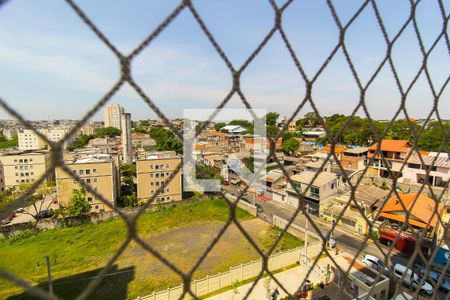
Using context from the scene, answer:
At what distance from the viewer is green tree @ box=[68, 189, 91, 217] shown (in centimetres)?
667

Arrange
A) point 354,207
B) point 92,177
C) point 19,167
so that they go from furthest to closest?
point 19,167 → point 92,177 → point 354,207

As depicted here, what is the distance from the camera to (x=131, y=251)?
17.2 feet

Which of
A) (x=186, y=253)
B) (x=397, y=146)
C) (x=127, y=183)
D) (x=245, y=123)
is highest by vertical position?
(x=245, y=123)

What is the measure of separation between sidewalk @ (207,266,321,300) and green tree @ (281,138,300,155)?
945 cm

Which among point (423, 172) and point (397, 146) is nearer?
point (423, 172)

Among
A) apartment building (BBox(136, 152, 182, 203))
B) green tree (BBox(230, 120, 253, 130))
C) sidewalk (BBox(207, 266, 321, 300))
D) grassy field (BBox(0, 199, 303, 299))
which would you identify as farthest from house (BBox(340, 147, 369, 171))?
green tree (BBox(230, 120, 253, 130))

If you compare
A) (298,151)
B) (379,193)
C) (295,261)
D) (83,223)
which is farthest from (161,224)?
(298,151)

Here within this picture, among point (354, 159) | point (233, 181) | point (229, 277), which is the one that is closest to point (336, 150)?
point (229, 277)

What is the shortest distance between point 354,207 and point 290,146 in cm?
742

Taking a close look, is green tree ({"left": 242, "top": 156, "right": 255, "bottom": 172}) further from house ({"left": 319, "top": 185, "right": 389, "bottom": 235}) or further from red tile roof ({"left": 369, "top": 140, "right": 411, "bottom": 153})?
red tile roof ({"left": 369, "top": 140, "right": 411, "bottom": 153})

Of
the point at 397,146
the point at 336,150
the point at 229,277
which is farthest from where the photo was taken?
the point at 397,146

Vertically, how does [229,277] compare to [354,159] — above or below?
below

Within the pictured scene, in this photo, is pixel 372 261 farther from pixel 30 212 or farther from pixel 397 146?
pixel 30 212

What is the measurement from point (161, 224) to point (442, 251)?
5.83 meters
